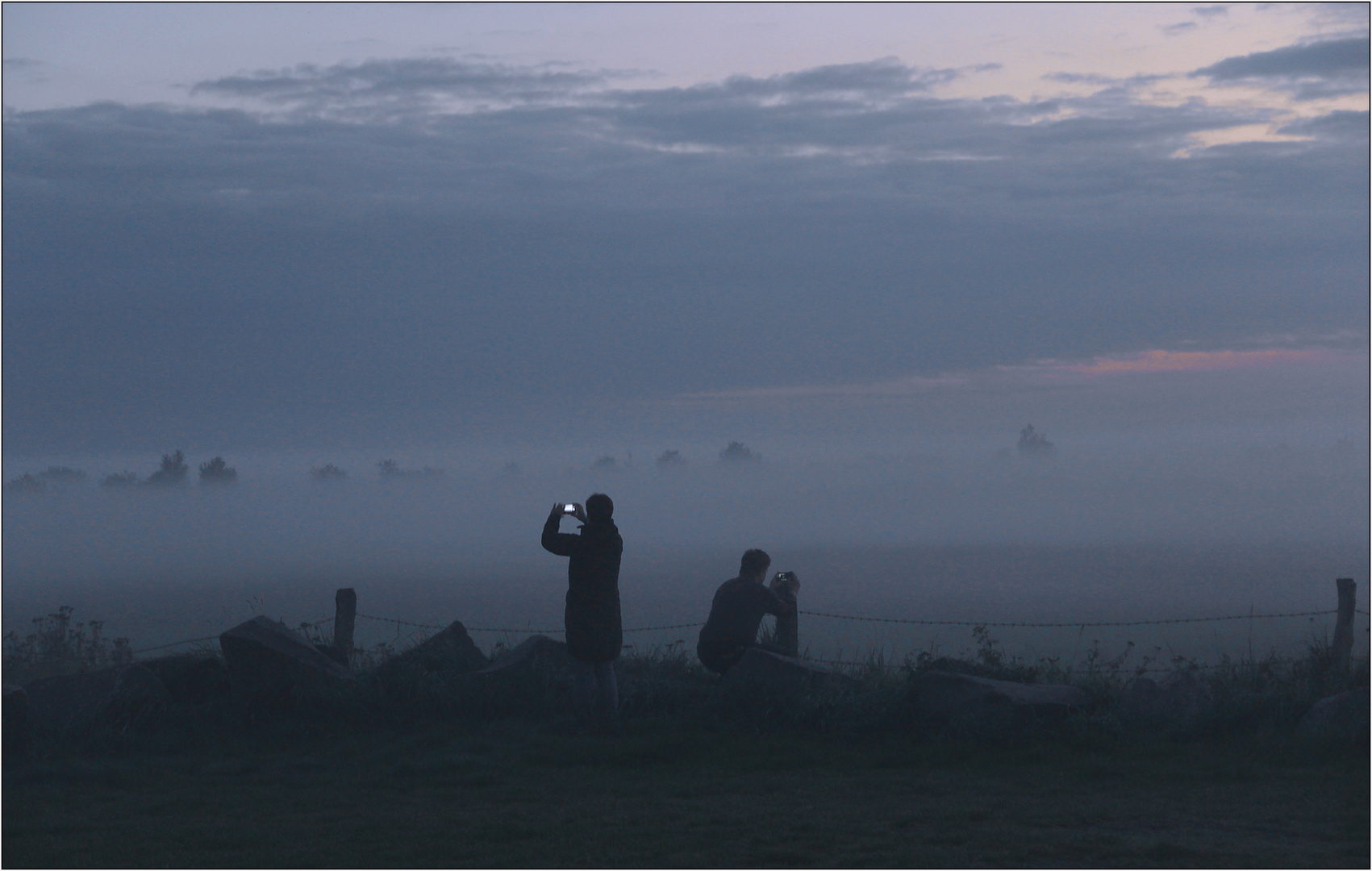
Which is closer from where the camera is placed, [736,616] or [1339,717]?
[1339,717]

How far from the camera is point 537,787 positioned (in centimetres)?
756

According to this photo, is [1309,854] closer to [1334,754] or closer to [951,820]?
[951,820]

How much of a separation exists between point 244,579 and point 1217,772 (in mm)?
97428

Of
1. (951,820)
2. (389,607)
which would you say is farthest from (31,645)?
(389,607)

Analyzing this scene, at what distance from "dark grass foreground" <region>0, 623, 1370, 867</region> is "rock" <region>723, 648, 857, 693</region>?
128mm

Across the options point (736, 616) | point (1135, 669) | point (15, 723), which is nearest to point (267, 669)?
point (15, 723)

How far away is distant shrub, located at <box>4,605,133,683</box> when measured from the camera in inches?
553

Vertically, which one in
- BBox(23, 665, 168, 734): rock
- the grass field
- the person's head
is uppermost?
the person's head

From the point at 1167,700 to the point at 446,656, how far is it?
614cm

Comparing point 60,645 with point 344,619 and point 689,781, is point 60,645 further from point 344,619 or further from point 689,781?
point 689,781

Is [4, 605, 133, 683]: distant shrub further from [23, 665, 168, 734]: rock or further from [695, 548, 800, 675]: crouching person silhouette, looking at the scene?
[695, 548, 800, 675]: crouching person silhouette

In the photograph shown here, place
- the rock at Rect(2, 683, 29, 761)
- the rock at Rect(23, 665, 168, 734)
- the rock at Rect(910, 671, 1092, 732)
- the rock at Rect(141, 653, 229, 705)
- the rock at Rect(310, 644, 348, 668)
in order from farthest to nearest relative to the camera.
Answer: the rock at Rect(310, 644, 348, 668)
the rock at Rect(141, 653, 229, 705)
the rock at Rect(23, 665, 168, 734)
the rock at Rect(910, 671, 1092, 732)
the rock at Rect(2, 683, 29, 761)

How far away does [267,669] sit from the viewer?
10164 millimetres

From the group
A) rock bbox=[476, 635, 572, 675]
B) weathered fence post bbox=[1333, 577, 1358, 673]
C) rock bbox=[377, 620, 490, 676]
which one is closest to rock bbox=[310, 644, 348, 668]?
rock bbox=[377, 620, 490, 676]
